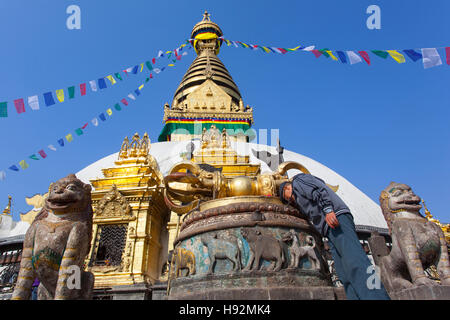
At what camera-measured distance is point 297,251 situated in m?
3.11

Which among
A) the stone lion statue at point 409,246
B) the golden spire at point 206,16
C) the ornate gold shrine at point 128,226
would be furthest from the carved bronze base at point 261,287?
the golden spire at point 206,16

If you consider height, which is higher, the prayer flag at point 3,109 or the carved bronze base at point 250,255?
the prayer flag at point 3,109

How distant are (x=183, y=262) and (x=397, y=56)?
19.8ft

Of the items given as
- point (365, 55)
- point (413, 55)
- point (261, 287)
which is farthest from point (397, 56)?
point (261, 287)

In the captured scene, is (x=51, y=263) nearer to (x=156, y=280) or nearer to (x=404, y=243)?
(x=404, y=243)

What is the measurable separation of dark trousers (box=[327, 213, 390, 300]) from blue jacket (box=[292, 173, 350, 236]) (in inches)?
4.0

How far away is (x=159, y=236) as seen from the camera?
28.7ft

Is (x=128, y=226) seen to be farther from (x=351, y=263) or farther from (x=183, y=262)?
(x=351, y=263)

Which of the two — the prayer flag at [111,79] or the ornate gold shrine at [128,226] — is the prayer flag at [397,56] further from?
the prayer flag at [111,79]

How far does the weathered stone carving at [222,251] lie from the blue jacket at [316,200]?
881 millimetres

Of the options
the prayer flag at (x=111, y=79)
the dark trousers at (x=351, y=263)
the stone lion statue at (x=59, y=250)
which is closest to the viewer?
the dark trousers at (x=351, y=263)

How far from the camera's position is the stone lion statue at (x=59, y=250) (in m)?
2.58

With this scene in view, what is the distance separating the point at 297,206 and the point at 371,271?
49.2 inches
